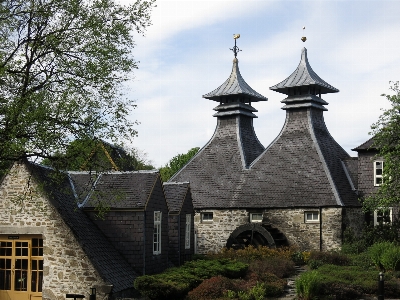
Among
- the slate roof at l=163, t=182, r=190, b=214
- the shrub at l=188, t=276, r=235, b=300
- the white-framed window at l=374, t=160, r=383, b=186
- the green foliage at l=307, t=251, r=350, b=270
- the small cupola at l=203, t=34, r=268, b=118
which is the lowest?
the shrub at l=188, t=276, r=235, b=300

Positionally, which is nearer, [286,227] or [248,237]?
[248,237]

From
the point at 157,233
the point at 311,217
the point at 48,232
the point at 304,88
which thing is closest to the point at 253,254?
the point at 311,217

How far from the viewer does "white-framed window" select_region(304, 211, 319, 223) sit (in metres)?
34.5

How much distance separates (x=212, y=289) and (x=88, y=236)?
13.7 feet

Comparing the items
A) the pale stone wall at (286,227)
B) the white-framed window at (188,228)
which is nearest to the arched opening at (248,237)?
the pale stone wall at (286,227)

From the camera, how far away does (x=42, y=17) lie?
63.8 ft

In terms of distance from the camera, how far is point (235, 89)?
41875mm

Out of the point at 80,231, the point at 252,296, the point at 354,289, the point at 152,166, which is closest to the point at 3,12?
the point at 80,231

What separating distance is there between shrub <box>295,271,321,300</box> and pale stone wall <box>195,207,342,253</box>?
1335 cm

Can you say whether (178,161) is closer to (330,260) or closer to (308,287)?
(330,260)

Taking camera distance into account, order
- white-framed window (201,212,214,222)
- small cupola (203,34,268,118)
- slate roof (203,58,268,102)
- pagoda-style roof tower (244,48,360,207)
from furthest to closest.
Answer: slate roof (203,58,268,102) → small cupola (203,34,268,118) → white-framed window (201,212,214,222) → pagoda-style roof tower (244,48,360,207)

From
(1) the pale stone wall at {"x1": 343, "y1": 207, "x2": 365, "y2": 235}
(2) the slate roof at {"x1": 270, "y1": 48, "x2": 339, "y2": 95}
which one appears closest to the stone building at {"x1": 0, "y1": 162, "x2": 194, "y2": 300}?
(1) the pale stone wall at {"x1": 343, "y1": 207, "x2": 365, "y2": 235}

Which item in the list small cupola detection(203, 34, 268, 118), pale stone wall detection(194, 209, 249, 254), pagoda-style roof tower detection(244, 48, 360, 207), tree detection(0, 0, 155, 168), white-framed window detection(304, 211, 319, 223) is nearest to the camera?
tree detection(0, 0, 155, 168)

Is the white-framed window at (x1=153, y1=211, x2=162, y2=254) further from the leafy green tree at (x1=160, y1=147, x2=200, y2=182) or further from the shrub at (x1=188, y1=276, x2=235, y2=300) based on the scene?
the leafy green tree at (x1=160, y1=147, x2=200, y2=182)
